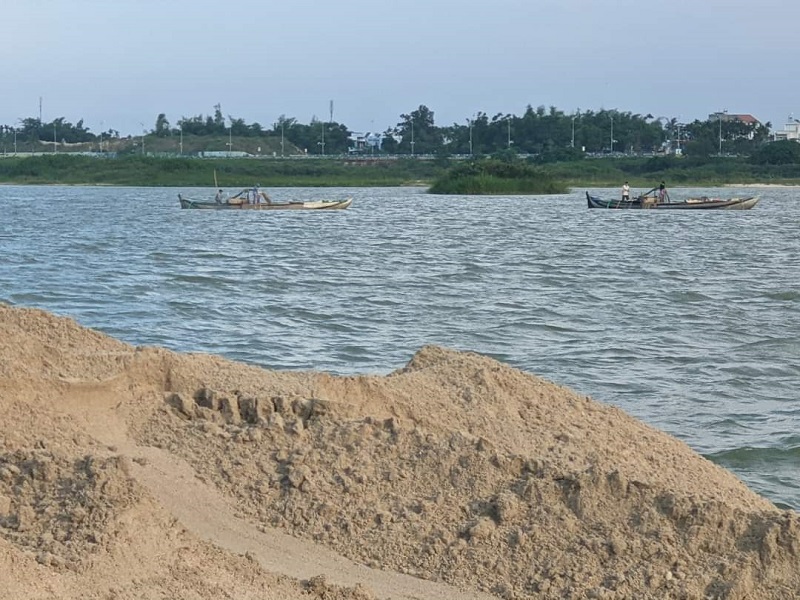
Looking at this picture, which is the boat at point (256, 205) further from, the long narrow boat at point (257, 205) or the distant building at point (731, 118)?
the distant building at point (731, 118)

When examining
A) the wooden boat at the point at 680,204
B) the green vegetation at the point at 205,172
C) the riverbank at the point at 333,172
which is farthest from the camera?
the green vegetation at the point at 205,172

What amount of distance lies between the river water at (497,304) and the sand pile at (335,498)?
2.92 metres

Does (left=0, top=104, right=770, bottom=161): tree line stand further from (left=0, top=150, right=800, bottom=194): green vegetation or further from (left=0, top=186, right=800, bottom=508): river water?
(left=0, top=186, right=800, bottom=508): river water

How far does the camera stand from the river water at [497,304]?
34.5 feet

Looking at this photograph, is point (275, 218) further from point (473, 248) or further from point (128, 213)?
point (473, 248)

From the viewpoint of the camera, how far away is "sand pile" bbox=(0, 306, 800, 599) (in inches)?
159

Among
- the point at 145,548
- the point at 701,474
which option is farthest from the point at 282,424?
the point at 701,474

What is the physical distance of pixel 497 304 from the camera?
17.7m

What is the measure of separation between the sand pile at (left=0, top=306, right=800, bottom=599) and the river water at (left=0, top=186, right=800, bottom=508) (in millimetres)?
2917

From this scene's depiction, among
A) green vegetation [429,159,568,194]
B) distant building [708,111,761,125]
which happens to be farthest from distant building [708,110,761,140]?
green vegetation [429,159,568,194]

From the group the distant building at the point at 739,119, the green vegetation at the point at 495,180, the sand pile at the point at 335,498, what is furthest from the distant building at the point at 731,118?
the sand pile at the point at 335,498

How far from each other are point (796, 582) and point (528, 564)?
2.93 feet

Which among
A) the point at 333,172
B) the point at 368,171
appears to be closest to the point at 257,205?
the point at 333,172

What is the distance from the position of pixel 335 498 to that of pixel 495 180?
7153 centimetres
